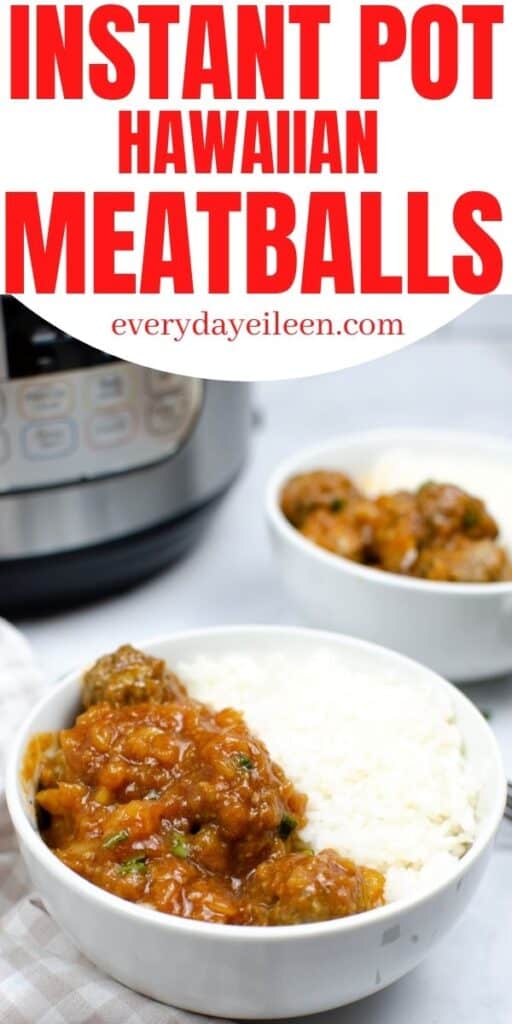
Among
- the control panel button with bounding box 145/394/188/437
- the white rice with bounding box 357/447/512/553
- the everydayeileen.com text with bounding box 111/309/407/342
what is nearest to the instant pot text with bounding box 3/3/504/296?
the everydayeileen.com text with bounding box 111/309/407/342

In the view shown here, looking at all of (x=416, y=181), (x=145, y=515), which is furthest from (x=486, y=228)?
(x=145, y=515)

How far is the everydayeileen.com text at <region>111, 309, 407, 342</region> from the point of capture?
89 centimetres

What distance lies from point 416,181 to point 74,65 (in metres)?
0.27

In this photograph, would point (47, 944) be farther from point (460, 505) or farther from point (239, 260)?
point (460, 505)

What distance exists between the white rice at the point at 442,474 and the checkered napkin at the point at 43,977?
625 millimetres

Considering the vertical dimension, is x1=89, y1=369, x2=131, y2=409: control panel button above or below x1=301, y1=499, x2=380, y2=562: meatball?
above

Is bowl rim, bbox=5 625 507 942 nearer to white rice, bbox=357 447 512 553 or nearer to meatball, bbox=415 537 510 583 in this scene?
meatball, bbox=415 537 510 583

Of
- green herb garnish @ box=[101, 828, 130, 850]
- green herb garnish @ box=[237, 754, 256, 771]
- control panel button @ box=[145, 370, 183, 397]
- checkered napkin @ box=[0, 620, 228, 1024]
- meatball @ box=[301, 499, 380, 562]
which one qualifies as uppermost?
control panel button @ box=[145, 370, 183, 397]

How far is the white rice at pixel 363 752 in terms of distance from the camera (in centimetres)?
88

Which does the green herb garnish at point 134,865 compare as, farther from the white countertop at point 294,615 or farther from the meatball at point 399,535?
the meatball at point 399,535

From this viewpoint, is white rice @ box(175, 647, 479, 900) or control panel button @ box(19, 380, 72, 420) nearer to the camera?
white rice @ box(175, 647, 479, 900)

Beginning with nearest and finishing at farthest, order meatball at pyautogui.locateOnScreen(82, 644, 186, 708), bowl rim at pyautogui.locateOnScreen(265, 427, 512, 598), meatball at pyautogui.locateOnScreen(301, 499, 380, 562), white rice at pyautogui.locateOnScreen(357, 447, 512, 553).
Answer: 1. meatball at pyautogui.locateOnScreen(82, 644, 186, 708)
2. bowl rim at pyautogui.locateOnScreen(265, 427, 512, 598)
3. meatball at pyautogui.locateOnScreen(301, 499, 380, 562)
4. white rice at pyautogui.locateOnScreen(357, 447, 512, 553)

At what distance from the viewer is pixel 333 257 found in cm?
91

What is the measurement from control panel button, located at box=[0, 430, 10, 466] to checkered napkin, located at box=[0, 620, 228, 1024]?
13.7 inches
